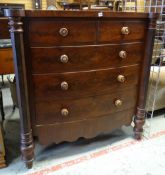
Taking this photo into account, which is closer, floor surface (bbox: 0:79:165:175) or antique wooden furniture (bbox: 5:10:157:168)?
antique wooden furniture (bbox: 5:10:157:168)

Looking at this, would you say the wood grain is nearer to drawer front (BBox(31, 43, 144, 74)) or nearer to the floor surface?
the floor surface

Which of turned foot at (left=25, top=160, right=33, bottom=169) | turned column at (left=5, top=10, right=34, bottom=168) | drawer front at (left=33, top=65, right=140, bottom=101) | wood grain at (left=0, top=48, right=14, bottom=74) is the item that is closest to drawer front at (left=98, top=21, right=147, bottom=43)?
drawer front at (left=33, top=65, right=140, bottom=101)

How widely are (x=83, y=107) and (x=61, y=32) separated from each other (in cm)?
52

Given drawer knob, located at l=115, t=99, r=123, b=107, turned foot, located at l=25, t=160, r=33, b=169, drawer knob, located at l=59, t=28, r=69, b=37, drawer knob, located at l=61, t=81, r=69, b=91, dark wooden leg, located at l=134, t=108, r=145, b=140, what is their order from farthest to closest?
dark wooden leg, located at l=134, t=108, r=145, b=140 < drawer knob, located at l=115, t=99, r=123, b=107 < turned foot, located at l=25, t=160, r=33, b=169 < drawer knob, located at l=61, t=81, r=69, b=91 < drawer knob, located at l=59, t=28, r=69, b=37

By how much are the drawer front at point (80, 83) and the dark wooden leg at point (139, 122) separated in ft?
0.92

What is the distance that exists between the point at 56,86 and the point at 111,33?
1.60 ft

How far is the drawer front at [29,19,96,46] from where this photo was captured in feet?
3.71

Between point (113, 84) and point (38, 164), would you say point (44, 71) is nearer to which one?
point (113, 84)

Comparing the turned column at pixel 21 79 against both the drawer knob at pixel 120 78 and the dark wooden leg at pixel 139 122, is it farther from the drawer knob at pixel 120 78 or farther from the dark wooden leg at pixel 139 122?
the dark wooden leg at pixel 139 122

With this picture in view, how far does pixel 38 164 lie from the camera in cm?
144

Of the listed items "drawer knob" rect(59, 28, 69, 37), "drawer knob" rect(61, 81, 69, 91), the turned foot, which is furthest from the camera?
the turned foot

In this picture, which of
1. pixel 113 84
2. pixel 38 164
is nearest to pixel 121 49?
pixel 113 84

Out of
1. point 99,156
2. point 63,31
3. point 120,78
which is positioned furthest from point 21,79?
point 99,156

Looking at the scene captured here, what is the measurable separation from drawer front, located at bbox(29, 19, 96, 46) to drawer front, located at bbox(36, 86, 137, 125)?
384mm
